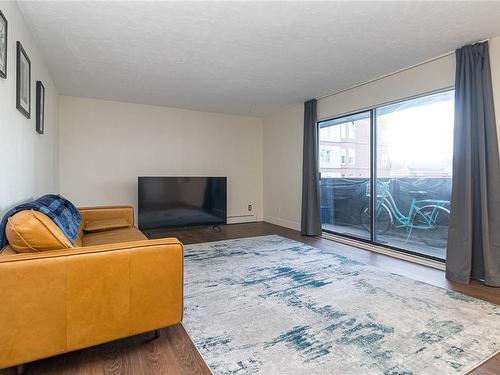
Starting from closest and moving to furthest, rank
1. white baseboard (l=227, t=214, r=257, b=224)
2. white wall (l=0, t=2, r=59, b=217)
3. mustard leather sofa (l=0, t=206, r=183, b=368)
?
1. mustard leather sofa (l=0, t=206, r=183, b=368)
2. white wall (l=0, t=2, r=59, b=217)
3. white baseboard (l=227, t=214, r=257, b=224)

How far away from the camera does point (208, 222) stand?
17.1ft

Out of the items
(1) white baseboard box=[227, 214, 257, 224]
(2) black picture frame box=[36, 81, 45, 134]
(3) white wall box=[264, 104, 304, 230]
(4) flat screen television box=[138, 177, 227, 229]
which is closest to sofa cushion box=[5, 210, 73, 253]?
(2) black picture frame box=[36, 81, 45, 134]

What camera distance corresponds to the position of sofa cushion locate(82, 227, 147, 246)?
2588mm

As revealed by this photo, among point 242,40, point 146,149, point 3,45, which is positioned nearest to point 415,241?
point 242,40

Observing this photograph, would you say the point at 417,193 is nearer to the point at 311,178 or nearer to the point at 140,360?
the point at 311,178

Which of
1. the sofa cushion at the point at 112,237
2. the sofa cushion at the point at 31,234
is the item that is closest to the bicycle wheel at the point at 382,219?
the sofa cushion at the point at 112,237

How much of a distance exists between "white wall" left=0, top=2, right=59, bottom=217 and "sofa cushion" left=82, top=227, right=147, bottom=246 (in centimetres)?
63

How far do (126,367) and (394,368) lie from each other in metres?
1.44

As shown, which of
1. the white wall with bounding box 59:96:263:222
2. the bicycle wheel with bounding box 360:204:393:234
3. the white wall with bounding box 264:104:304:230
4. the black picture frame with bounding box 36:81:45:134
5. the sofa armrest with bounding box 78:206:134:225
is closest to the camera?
the black picture frame with bounding box 36:81:45:134

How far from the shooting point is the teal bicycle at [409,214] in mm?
3318

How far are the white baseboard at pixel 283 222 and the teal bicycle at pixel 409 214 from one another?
138 centimetres

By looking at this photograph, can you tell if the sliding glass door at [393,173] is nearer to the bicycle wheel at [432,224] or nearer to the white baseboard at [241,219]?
the bicycle wheel at [432,224]

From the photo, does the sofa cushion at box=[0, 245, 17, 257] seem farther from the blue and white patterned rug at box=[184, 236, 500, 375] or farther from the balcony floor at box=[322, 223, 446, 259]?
the balcony floor at box=[322, 223, 446, 259]

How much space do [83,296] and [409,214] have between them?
143 inches
